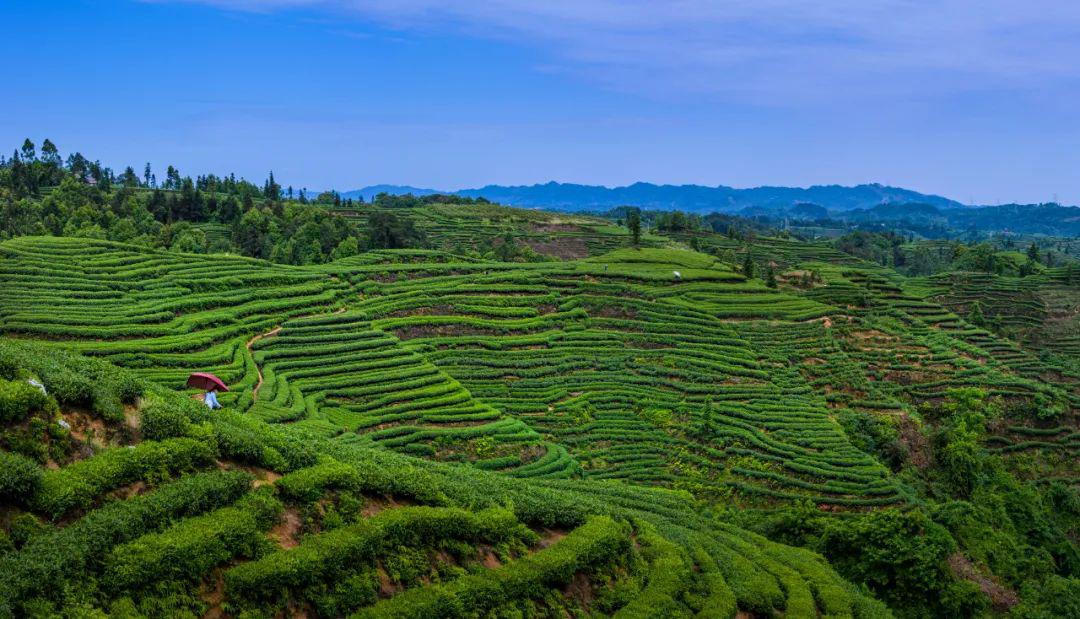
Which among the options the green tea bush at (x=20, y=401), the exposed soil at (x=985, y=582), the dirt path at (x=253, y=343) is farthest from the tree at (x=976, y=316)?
the green tea bush at (x=20, y=401)

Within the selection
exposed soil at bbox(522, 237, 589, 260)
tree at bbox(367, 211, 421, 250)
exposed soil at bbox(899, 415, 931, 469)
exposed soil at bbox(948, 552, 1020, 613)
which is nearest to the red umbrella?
exposed soil at bbox(948, 552, 1020, 613)

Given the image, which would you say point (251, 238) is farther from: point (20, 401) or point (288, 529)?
point (288, 529)

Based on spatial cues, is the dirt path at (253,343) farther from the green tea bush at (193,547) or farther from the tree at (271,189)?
the tree at (271,189)

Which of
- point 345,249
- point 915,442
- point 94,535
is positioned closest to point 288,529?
point 94,535

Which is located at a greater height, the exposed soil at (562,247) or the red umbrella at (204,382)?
the exposed soil at (562,247)

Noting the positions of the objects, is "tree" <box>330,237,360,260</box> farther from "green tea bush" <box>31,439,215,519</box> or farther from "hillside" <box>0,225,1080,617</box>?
"green tea bush" <box>31,439,215,519</box>
